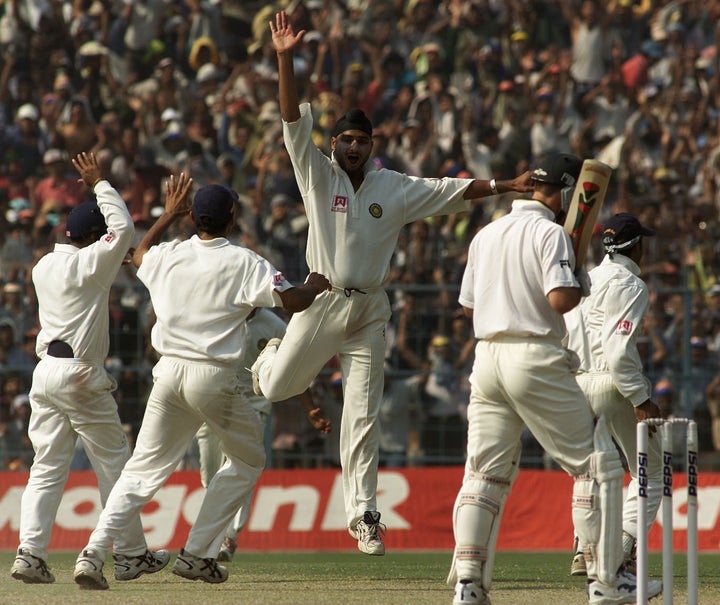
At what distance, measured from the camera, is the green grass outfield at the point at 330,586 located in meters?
7.46

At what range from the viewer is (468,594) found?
259 inches

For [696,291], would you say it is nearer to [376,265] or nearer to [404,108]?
[376,265]

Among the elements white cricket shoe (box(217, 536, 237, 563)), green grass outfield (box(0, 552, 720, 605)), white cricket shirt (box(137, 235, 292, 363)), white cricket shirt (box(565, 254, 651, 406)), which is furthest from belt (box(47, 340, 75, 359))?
white cricket shirt (box(565, 254, 651, 406))

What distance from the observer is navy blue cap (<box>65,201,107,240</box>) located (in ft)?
28.4

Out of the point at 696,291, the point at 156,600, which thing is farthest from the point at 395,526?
the point at 156,600

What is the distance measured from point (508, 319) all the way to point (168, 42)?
13.5m

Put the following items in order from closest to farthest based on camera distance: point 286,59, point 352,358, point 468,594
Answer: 1. point 468,594
2. point 286,59
3. point 352,358

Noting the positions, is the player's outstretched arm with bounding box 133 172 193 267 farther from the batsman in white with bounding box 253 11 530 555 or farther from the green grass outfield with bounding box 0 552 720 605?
the green grass outfield with bounding box 0 552 720 605

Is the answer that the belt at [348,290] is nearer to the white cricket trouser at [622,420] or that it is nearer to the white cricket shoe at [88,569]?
the white cricket trouser at [622,420]

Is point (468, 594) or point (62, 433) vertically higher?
point (62, 433)

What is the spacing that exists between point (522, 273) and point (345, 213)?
2173mm

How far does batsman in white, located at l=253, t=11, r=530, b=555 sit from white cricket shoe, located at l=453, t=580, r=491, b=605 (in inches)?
73.6

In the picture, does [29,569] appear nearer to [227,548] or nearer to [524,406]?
[227,548]

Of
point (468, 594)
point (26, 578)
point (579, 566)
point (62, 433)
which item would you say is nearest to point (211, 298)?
point (62, 433)
